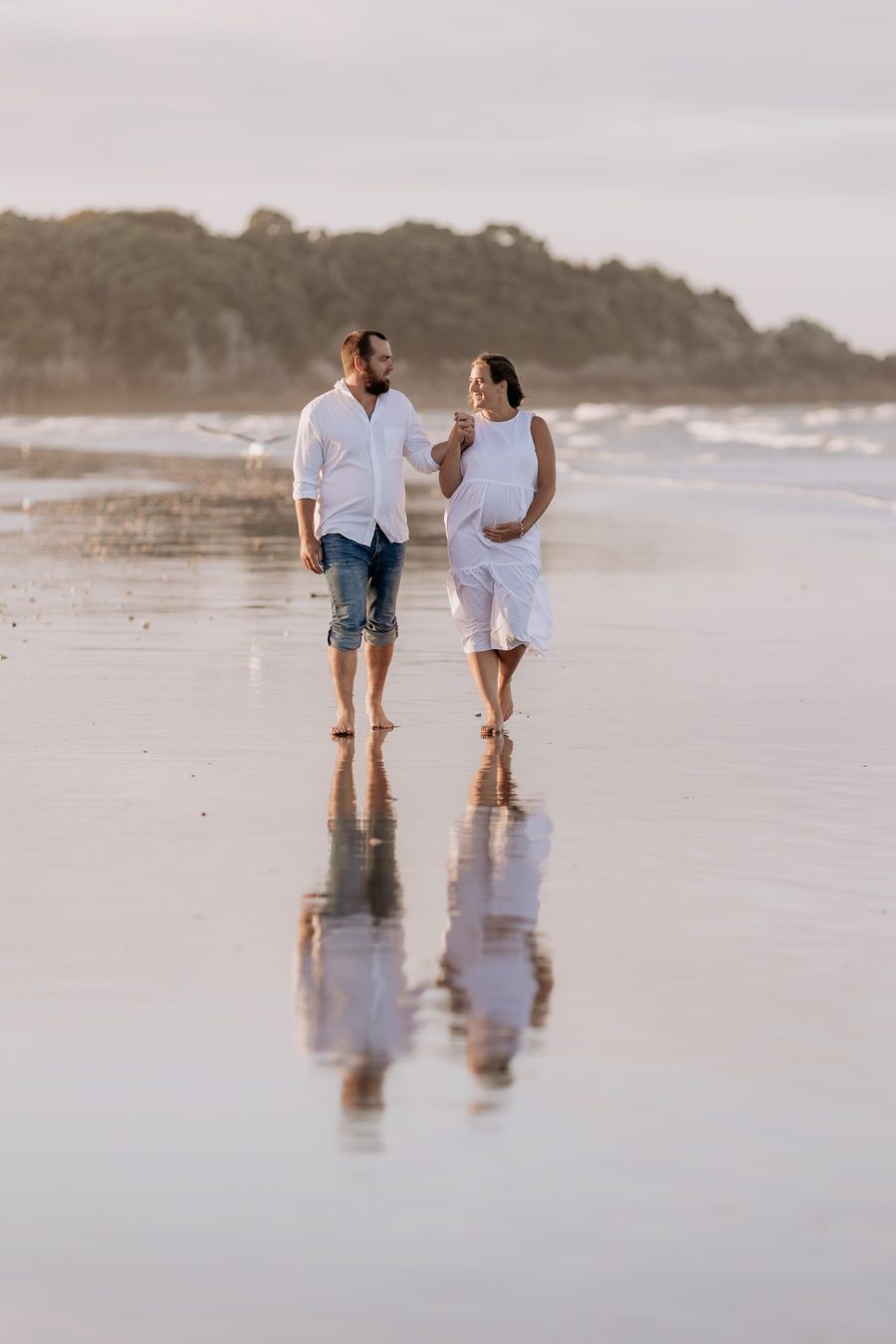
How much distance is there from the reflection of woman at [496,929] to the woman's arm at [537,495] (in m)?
1.99

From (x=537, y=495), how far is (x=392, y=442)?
0.71 m

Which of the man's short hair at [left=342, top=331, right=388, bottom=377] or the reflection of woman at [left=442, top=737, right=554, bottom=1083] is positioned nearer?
the reflection of woman at [left=442, top=737, right=554, bottom=1083]

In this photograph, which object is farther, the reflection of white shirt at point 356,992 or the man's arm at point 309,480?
the man's arm at point 309,480

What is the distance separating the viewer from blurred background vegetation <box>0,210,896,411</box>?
169 metres

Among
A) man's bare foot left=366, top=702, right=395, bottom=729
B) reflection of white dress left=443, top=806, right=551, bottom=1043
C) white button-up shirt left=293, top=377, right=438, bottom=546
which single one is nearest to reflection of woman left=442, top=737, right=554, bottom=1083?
reflection of white dress left=443, top=806, right=551, bottom=1043

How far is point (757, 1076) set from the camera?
16.3 feet

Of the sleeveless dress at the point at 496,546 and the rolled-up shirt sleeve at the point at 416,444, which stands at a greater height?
the rolled-up shirt sleeve at the point at 416,444

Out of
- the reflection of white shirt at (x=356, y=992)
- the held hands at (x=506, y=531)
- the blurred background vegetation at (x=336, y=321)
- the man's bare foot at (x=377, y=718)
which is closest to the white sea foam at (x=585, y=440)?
the held hands at (x=506, y=531)

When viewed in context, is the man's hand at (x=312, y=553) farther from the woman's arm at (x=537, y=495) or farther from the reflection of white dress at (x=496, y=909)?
the reflection of white dress at (x=496, y=909)

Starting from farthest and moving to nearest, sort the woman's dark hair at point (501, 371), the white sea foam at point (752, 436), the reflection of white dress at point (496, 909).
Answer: the white sea foam at point (752, 436), the woman's dark hair at point (501, 371), the reflection of white dress at point (496, 909)

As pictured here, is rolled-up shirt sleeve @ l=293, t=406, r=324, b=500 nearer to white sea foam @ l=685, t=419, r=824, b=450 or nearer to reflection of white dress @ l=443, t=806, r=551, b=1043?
reflection of white dress @ l=443, t=806, r=551, b=1043

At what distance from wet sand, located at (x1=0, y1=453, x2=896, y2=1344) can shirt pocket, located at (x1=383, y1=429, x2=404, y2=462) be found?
120 cm

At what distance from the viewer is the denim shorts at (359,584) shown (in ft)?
34.1

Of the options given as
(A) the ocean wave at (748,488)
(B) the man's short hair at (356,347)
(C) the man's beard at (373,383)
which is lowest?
(A) the ocean wave at (748,488)
